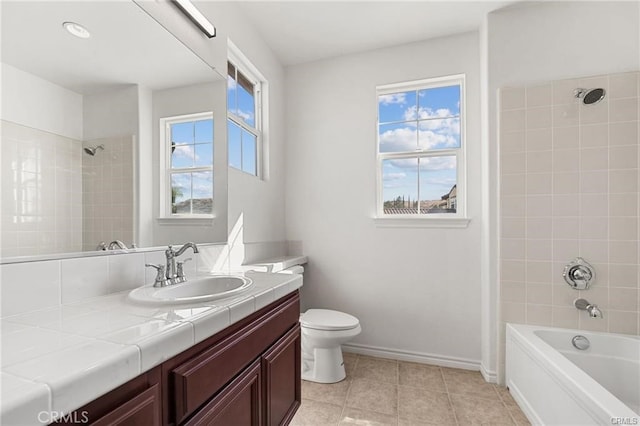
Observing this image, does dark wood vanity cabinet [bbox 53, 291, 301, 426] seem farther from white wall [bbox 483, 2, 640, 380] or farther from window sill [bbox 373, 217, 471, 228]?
white wall [bbox 483, 2, 640, 380]

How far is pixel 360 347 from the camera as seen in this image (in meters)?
2.51

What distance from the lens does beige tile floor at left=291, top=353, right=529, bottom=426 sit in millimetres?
1672

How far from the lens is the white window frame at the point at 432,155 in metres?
2.34

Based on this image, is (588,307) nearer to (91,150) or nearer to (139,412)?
(139,412)

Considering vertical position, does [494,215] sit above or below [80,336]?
above

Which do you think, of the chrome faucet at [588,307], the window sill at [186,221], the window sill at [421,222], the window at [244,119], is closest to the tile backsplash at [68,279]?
the window sill at [186,221]

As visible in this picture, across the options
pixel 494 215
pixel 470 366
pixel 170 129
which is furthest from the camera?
pixel 470 366

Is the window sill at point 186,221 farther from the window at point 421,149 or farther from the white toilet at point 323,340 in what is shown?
the window at point 421,149

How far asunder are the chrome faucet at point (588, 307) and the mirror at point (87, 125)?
97.3 inches

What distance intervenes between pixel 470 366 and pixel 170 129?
105 inches

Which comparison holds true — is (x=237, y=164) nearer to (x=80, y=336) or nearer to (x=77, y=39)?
(x=77, y=39)

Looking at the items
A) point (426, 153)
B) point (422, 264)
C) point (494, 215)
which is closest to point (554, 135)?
point (494, 215)

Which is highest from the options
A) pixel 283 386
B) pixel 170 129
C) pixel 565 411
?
pixel 170 129

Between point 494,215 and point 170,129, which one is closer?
point 170,129
